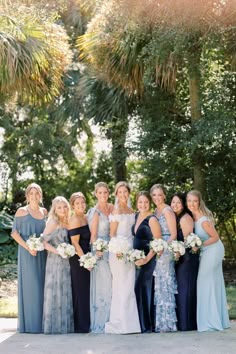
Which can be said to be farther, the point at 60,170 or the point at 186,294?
the point at 60,170

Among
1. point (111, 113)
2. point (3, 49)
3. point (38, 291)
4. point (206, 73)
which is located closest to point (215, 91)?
point (206, 73)

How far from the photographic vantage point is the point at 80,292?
842cm

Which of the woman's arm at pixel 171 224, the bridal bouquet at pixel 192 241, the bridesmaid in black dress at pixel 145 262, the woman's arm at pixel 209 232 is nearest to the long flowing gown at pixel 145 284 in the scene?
the bridesmaid in black dress at pixel 145 262

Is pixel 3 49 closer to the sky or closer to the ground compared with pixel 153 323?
closer to the sky

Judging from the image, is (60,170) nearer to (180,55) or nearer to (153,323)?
(180,55)

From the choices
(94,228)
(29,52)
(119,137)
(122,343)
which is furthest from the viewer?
(119,137)

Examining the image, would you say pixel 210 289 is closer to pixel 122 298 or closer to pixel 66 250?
pixel 122 298

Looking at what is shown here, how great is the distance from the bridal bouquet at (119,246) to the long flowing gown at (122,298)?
0.50ft

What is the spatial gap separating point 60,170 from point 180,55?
41.2ft

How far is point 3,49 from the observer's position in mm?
11250

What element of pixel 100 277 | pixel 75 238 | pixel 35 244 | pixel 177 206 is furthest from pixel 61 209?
pixel 177 206

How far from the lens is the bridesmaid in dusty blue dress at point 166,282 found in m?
8.31

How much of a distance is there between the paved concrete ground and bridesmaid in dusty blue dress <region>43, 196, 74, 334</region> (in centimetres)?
20

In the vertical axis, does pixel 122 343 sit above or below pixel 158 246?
below
